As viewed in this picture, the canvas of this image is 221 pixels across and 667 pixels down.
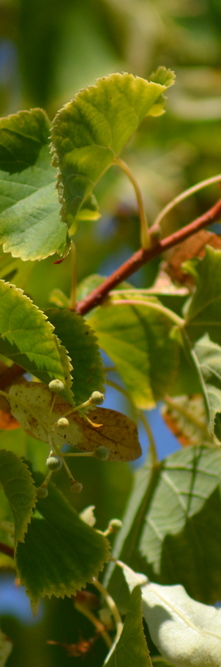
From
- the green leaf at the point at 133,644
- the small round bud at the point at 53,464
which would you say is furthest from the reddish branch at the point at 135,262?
the green leaf at the point at 133,644

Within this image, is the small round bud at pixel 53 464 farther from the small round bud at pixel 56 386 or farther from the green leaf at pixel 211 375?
the green leaf at pixel 211 375

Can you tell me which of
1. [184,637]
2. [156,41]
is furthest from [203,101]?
[184,637]

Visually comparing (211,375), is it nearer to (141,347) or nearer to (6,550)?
(141,347)

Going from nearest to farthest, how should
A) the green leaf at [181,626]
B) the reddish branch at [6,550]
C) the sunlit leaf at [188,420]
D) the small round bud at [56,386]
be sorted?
the small round bud at [56,386] < the green leaf at [181,626] < the reddish branch at [6,550] < the sunlit leaf at [188,420]

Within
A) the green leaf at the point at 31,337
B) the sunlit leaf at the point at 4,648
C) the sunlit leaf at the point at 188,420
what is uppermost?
the green leaf at the point at 31,337

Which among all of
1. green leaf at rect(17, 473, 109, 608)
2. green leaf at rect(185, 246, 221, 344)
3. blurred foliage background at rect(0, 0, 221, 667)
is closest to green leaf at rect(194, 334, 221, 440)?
green leaf at rect(185, 246, 221, 344)

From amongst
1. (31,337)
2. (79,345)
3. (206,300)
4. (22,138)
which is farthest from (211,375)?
(22,138)
